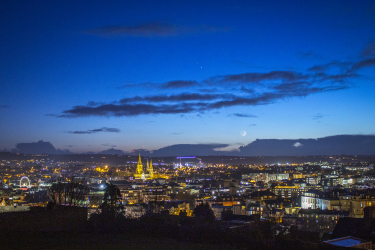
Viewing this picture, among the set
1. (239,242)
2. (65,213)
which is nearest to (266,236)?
(239,242)

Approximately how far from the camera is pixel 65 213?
927 cm

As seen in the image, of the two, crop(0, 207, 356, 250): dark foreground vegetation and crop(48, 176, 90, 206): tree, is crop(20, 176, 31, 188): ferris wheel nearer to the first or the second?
crop(48, 176, 90, 206): tree

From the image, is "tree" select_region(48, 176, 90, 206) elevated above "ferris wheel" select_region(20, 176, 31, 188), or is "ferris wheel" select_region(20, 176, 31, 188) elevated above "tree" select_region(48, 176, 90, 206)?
"tree" select_region(48, 176, 90, 206)

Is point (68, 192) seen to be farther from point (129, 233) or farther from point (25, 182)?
point (25, 182)

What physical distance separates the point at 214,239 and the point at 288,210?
4469 cm

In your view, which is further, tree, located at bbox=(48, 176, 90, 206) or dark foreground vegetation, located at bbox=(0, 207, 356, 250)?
tree, located at bbox=(48, 176, 90, 206)

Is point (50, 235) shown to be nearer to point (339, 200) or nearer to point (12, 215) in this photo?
point (12, 215)

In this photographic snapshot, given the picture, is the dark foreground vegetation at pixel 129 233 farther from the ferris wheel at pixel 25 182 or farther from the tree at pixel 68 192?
the ferris wheel at pixel 25 182

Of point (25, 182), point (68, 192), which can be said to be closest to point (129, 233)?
point (68, 192)

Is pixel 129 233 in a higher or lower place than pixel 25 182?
higher

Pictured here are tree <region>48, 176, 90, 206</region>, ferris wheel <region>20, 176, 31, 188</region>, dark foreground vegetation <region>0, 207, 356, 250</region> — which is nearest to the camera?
dark foreground vegetation <region>0, 207, 356, 250</region>

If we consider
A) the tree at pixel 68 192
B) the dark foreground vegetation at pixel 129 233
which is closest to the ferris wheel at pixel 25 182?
the tree at pixel 68 192

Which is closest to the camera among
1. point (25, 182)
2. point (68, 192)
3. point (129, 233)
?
point (129, 233)

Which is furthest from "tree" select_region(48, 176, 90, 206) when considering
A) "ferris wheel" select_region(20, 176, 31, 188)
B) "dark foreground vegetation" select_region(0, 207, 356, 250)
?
"ferris wheel" select_region(20, 176, 31, 188)
